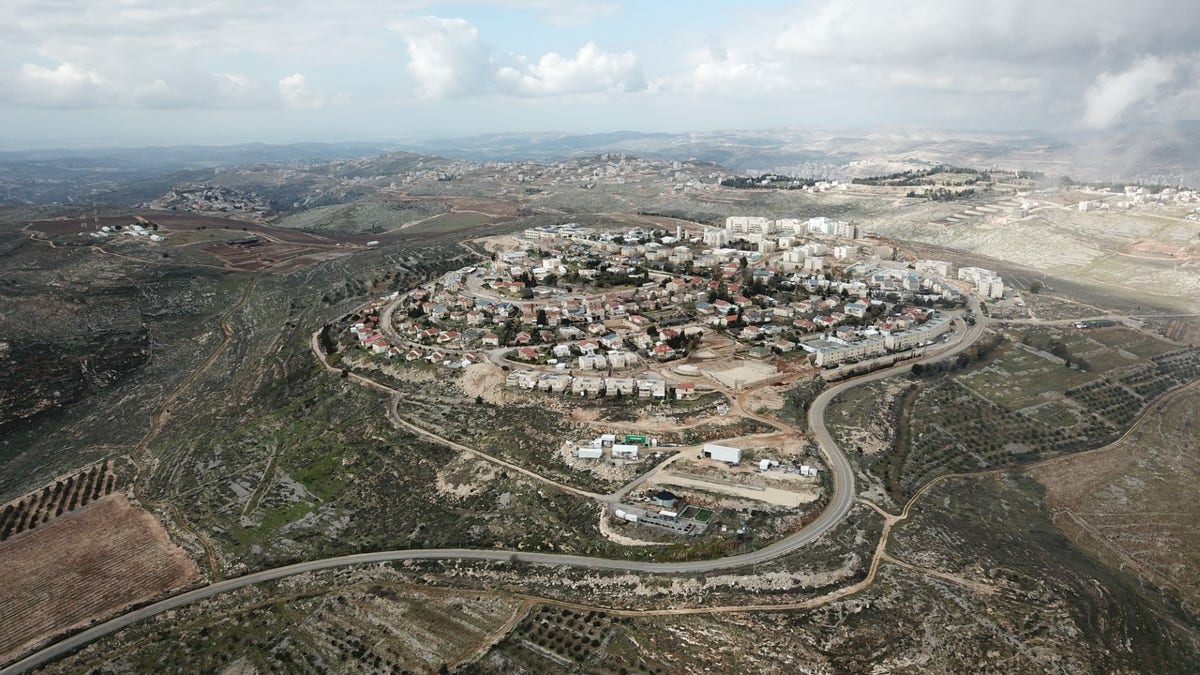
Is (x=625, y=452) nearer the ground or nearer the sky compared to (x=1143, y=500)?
nearer the sky

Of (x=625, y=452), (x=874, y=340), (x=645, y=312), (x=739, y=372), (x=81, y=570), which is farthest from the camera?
(x=645, y=312)

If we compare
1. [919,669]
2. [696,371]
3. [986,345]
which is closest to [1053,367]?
[986,345]

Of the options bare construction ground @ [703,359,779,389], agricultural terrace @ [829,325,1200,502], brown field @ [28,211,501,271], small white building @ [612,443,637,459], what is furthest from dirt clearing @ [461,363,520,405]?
brown field @ [28,211,501,271]

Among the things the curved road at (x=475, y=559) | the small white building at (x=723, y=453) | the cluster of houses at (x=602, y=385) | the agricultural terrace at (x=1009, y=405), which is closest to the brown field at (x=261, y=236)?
the cluster of houses at (x=602, y=385)

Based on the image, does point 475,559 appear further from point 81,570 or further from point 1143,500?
point 1143,500

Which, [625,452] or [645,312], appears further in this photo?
[645,312]

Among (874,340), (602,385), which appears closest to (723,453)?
(602,385)
